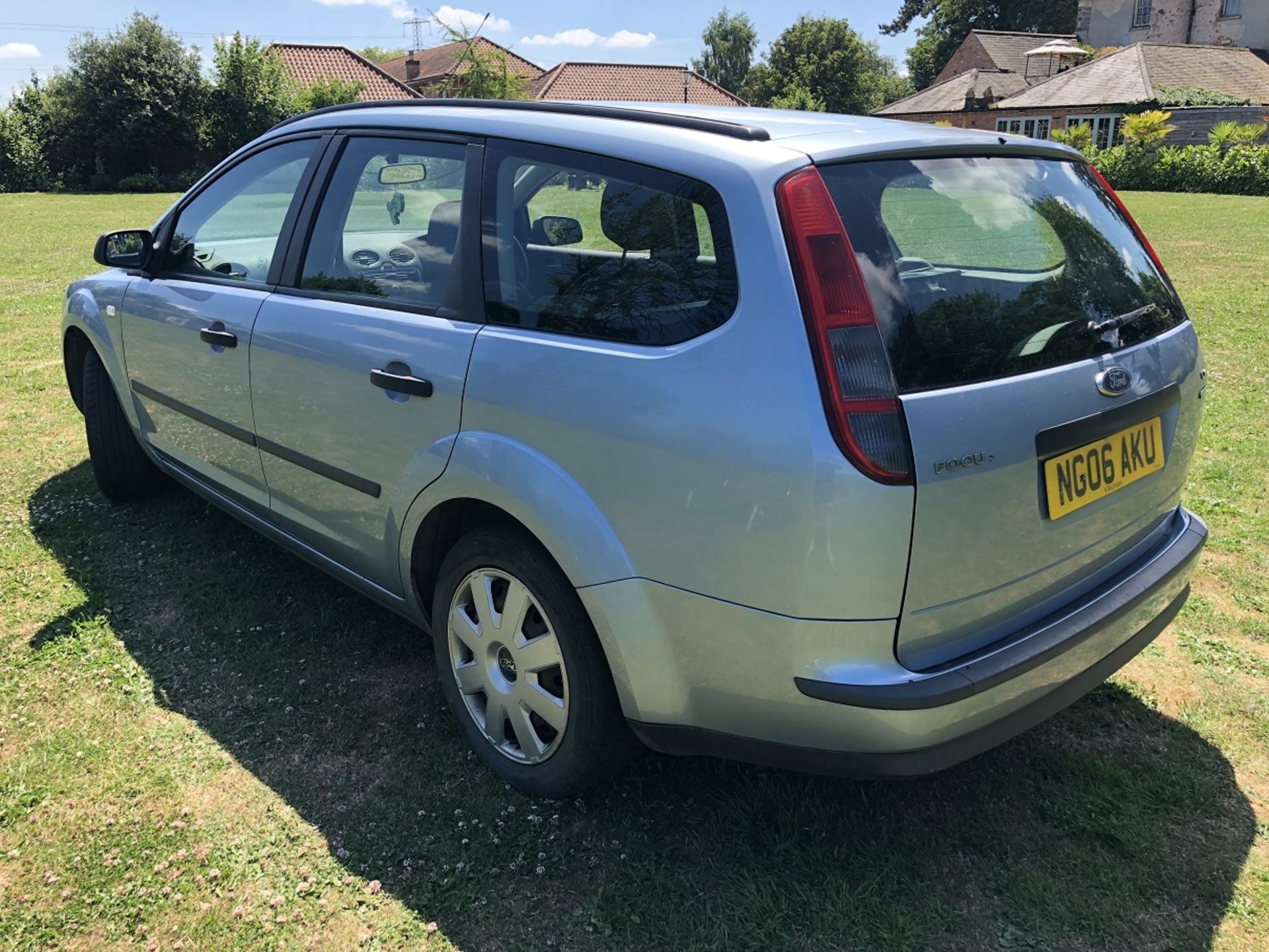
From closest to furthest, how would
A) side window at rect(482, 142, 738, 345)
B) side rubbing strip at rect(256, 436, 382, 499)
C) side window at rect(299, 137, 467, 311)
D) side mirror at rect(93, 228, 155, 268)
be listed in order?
1. side window at rect(482, 142, 738, 345)
2. side window at rect(299, 137, 467, 311)
3. side rubbing strip at rect(256, 436, 382, 499)
4. side mirror at rect(93, 228, 155, 268)

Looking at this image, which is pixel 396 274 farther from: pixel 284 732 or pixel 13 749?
pixel 13 749

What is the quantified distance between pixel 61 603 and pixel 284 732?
4.62 feet

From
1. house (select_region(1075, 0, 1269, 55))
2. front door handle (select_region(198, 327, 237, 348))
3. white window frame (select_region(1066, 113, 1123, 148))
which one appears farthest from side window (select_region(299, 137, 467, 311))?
house (select_region(1075, 0, 1269, 55))

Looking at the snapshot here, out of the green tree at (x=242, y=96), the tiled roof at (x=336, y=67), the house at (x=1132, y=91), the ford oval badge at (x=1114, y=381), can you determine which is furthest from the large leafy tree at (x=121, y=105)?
the ford oval badge at (x=1114, y=381)

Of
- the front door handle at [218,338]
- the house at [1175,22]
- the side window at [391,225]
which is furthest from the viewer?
the house at [1175,22]

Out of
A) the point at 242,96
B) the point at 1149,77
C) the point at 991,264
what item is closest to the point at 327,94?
the point at 242,96

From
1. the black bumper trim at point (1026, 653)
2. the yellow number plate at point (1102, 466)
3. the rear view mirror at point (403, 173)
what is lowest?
the black bumper trim at point (1026, 653)

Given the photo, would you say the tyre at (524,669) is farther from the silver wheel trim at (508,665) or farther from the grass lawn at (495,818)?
the grass lawn at (495,818)

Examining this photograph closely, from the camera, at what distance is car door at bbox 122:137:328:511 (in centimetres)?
321

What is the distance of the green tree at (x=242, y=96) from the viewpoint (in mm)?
36656

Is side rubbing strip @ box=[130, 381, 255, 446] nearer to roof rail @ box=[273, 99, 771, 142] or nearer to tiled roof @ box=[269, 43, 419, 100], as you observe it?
roof rail @ box=[273, 99, 771, 142]

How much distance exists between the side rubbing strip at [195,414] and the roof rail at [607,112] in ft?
3.81

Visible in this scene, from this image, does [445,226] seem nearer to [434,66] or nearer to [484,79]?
[484,79]

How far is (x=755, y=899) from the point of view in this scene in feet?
7.16
